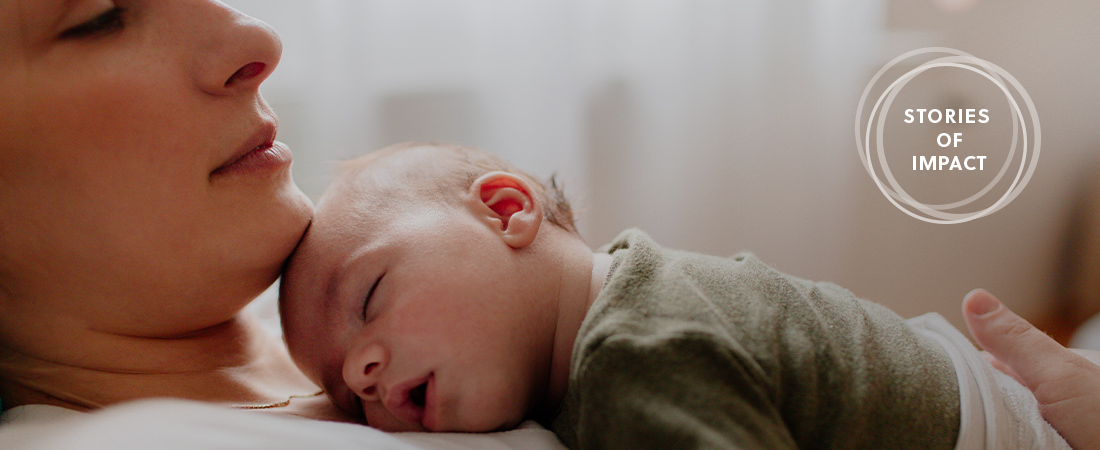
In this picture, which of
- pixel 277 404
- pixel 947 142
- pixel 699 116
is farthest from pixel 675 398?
pixel 947 142

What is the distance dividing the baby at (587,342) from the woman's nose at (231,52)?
0.73 feet

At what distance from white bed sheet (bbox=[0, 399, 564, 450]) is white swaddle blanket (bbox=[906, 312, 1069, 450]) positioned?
2.19ft

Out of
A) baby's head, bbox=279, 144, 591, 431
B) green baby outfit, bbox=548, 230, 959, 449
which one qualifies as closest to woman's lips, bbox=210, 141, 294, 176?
baby's head, bbox=279, 144, 591, 431

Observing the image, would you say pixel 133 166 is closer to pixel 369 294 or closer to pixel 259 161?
pixel 259 161

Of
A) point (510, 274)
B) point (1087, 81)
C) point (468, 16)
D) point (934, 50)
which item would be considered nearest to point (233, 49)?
point (510, 274)

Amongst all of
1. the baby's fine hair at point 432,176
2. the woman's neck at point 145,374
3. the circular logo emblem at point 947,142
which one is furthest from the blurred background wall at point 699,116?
the woman's neck at point 145,374

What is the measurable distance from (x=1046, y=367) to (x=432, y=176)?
98cm

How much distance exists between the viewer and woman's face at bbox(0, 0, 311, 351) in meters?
0.71

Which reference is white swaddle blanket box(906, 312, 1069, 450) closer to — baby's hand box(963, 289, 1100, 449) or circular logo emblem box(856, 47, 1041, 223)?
baby's hand box(963, 289, 1100, 449)

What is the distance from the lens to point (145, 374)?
876 mm

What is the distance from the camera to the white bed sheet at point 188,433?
0.56 m

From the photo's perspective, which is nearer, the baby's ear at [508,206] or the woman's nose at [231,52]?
the woman's nose at [231,52]

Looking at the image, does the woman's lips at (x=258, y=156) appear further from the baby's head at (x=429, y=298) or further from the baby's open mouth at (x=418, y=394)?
the baby's open mouth at (x=418, y=394)

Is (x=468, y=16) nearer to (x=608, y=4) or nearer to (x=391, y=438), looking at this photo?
(x=608, y=4)
